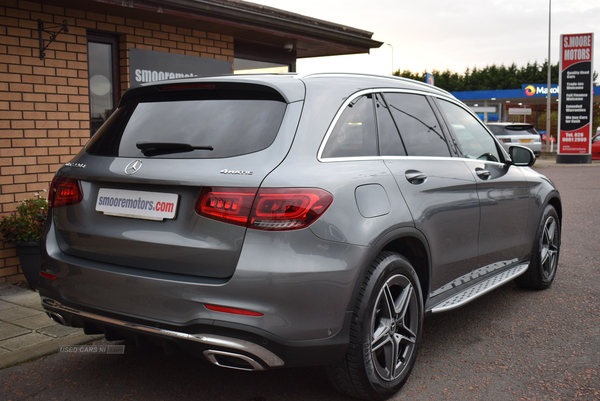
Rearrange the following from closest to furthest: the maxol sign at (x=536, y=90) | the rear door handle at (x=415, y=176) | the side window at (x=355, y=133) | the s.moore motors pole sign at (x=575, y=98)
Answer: the side window at (x=355, y=133)
the rear door handle at (x=415, y=176)
the s.moore motors pole sign at (x=575, y=98)
the maxol sign at (x=536, y=90)

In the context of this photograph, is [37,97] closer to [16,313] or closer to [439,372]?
[16,313]

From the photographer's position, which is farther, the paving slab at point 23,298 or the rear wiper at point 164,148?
the paving slab at point 23,298

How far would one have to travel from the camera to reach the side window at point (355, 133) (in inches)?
119

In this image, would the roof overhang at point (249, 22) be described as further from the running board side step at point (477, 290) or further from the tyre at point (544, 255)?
the running board side step at point (477, 290)

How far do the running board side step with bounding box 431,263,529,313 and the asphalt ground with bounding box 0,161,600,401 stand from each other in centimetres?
34

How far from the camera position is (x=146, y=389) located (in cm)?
330

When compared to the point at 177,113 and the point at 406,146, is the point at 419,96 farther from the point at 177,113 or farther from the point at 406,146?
the point at 177,113

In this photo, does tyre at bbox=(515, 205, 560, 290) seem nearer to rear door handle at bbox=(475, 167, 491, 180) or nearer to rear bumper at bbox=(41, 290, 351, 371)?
rear door handle at bbox=(475, 167, 491, 180)

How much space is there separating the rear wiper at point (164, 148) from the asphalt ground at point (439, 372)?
4.41 feet

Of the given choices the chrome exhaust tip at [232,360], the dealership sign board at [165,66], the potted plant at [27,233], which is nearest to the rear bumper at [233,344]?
the chrome exhaust tip at [232,360]

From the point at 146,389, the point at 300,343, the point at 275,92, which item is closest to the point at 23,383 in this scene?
the point at 146,389

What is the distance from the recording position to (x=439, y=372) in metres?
3.54

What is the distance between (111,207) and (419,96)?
221 cm

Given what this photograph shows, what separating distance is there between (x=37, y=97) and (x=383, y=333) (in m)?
4.57
